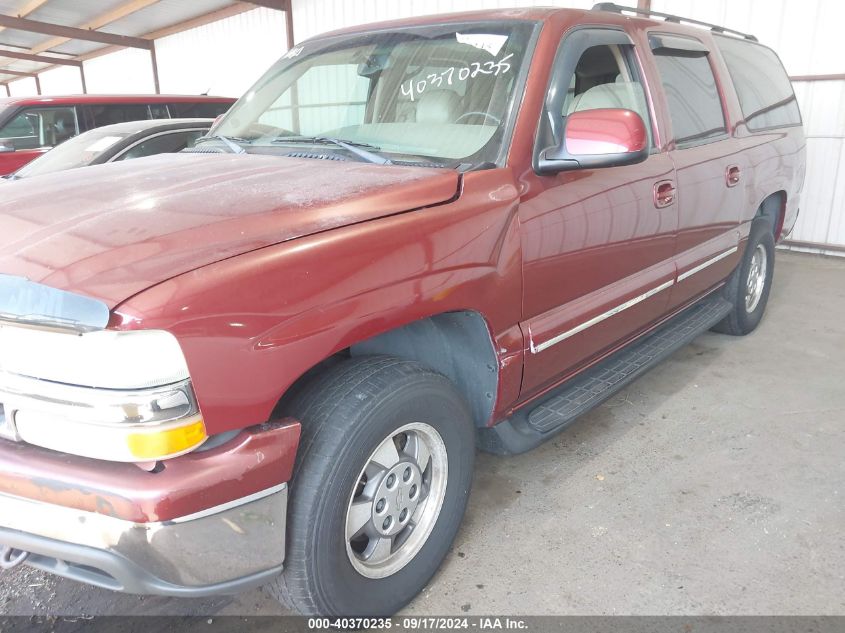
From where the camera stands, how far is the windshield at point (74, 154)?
494cm

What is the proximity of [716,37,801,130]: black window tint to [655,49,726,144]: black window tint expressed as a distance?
39cm

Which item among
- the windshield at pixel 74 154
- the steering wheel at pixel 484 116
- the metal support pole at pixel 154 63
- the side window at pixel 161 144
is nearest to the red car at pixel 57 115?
the windshield at pixel 74 154

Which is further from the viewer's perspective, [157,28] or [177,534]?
[157,28]

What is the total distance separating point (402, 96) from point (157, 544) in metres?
1.72

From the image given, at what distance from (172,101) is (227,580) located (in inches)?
305

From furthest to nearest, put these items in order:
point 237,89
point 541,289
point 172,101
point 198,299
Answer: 1. point 237,89
2. point 172,101
3. point 541,289
4. point 198,299

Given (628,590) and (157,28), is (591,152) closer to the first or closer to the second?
(628,590)

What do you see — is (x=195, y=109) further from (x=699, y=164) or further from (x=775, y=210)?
(x=699, y=164)

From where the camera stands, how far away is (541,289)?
7.17ft

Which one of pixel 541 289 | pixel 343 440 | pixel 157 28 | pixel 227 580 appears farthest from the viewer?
pixel 157 28

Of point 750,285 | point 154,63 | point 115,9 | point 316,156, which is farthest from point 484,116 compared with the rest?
point 154,63

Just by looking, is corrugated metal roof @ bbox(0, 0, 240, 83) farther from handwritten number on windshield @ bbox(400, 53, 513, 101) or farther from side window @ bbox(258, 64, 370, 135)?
handwritten number on windshield @ bbox(400, 53, 513, 101)

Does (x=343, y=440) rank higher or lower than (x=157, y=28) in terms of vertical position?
lower

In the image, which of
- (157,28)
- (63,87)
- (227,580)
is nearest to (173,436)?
(227,580)
